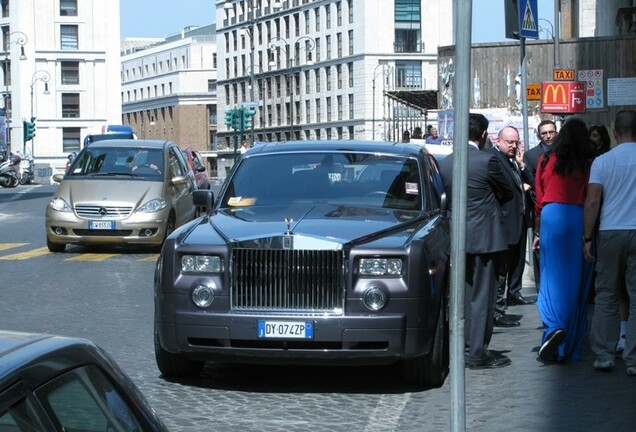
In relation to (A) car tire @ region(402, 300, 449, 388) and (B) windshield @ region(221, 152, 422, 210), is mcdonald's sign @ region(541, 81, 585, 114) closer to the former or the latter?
(B) windshield @ region(221, 152, 422, 210)

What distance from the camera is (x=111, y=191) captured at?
2084 centimetres

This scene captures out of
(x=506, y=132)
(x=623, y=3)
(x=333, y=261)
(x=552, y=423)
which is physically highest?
(x=623, y=3)

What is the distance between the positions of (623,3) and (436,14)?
3007 inches

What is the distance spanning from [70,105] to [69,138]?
2797 millimetres

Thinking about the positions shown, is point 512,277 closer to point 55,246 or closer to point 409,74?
point 55,246

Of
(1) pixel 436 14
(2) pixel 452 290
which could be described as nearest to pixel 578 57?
(2) pixel 452 290

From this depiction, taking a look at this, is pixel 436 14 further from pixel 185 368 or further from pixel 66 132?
pixel 185 368

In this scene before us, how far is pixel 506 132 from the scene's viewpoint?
42.0 feet

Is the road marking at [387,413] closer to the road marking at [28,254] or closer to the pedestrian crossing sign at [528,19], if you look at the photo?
the pedestrian crossing sign at [528,19]

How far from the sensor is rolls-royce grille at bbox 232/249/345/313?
887 centimetres

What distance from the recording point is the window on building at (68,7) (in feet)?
385

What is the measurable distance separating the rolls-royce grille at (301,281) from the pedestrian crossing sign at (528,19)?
7092 millimetres

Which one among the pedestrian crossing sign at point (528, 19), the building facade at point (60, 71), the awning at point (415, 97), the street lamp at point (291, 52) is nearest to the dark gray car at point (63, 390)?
the pedestrian crossing sign at point (528, 19)


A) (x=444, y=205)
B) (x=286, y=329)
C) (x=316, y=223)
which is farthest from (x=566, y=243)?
(x=286, y=329)
